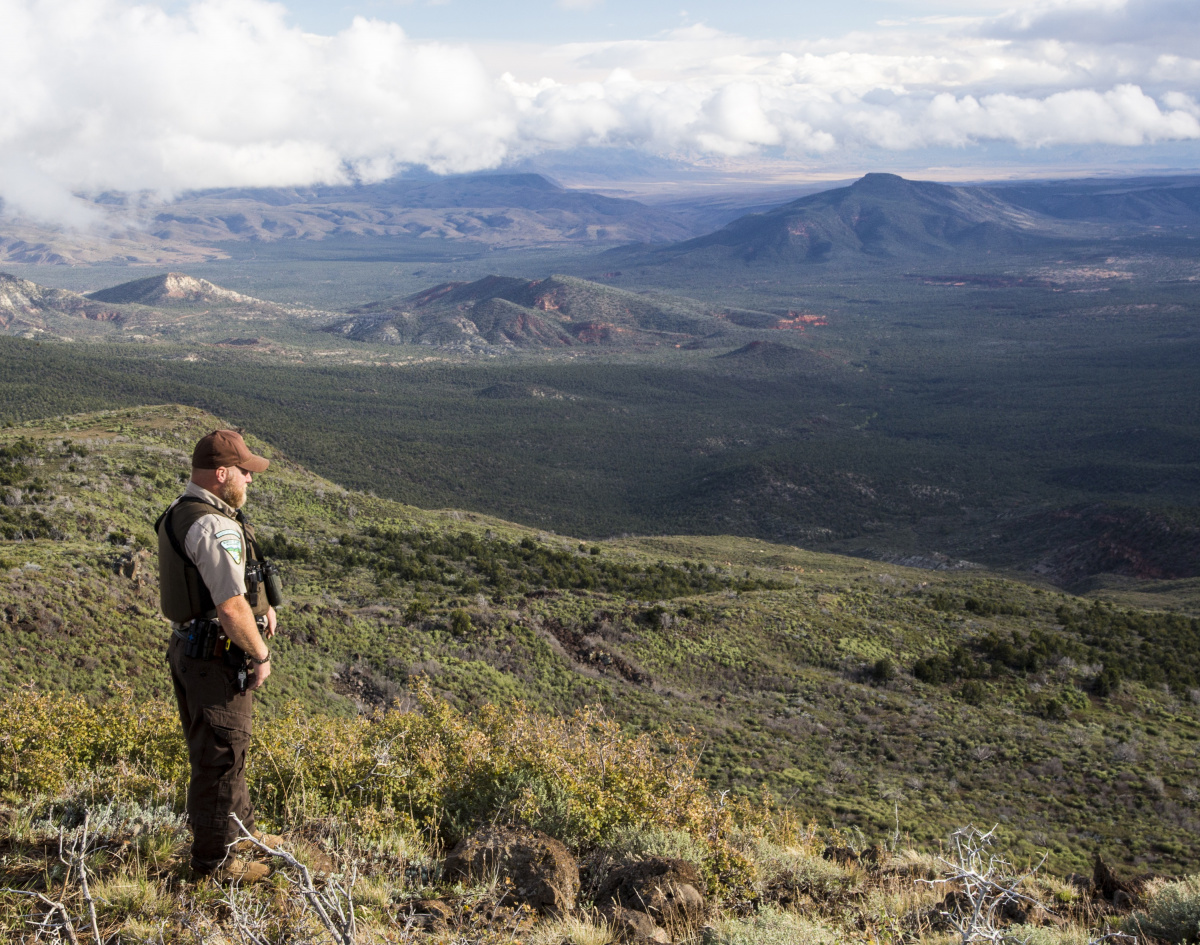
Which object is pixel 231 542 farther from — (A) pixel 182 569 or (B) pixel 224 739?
(B) pixel 224 739

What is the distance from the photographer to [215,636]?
209 inches

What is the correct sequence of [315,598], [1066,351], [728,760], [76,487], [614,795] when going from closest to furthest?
1. [614,795]
2. [728,760]
3. [315,598]
4. [76,487]
5. [1066,351]

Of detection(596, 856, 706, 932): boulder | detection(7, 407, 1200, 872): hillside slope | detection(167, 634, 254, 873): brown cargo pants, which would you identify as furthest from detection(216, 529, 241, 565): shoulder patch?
detection(7, 407, 1200, 872): hillside slope

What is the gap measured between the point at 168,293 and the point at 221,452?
179 metres

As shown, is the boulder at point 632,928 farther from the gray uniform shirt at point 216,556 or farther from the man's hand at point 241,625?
the gray uniform shirt at point 216,556

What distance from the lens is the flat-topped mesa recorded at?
161250 mm

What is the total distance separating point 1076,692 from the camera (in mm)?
22031

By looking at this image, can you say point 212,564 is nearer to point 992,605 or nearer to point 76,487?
point 76,487

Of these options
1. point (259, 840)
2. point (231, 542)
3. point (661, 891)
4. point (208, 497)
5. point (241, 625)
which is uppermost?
point (208, 497)

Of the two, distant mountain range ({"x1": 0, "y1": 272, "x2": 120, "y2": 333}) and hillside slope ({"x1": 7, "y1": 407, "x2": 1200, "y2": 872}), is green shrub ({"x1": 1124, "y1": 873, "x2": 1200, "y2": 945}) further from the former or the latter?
distant mountain range ({"x1": 0, "y1": 272, "x2": 120, "y2": 333})

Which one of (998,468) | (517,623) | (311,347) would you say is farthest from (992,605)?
(311,347)

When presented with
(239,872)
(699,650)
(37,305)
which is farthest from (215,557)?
(37,305)

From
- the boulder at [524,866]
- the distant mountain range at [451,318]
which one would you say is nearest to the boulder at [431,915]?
the boulder at [524,866]

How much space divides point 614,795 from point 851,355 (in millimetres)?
117761
